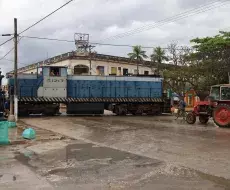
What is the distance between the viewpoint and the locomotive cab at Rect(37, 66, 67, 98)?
30984mm

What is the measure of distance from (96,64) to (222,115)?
117ft

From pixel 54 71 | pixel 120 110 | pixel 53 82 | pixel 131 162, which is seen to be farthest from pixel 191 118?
pixel 131 162

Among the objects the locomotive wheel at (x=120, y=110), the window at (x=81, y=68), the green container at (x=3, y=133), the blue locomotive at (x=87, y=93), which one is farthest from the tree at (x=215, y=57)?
the green container at (x=3, y=133)

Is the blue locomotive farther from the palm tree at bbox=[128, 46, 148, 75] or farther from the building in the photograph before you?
the palm tree at bbox=[128, 46, 148, 75]

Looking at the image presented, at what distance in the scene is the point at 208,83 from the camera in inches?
1470

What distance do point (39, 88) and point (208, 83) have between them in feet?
54.5

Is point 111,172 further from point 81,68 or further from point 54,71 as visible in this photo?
point 81,68

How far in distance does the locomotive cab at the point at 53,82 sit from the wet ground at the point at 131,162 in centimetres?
1617

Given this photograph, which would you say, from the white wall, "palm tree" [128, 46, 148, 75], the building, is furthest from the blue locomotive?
"palm tree" [128, 46, 148, 75]

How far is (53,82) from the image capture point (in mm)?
31312

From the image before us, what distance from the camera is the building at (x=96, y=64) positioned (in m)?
52.9

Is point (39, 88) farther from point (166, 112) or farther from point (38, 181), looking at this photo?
point (38, 181)

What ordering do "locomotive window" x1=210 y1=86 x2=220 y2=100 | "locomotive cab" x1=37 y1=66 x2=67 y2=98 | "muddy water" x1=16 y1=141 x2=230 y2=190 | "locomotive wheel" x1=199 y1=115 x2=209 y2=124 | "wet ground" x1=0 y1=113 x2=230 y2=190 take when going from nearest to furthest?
"muddy water" x1=16 y1=141 x2=230 y2=190
"wet ground" x1=0 y1=113 x2=230 y2=190
"locomotive window" x1=210 y1=86 x2=220 y2=100
"locomotive wheel" x1=199 y1=115 x2=209 y2=124
"locomotive cab" x1=37 y1=66 x2=67 y2=98

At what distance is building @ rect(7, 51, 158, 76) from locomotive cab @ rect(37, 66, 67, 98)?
18.4 meters
